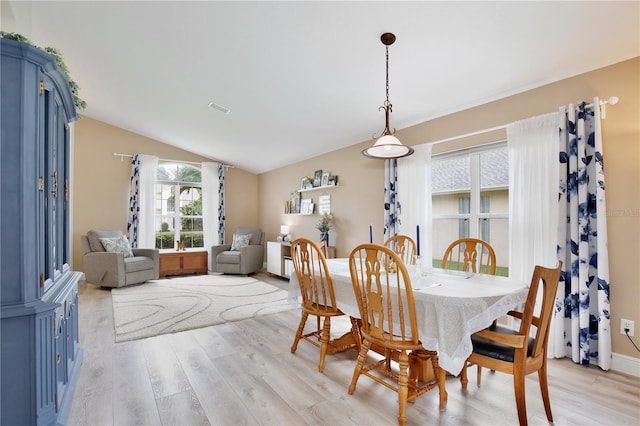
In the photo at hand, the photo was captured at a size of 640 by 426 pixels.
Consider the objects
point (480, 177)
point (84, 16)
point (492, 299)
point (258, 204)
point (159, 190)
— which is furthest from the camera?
point (258, 204)

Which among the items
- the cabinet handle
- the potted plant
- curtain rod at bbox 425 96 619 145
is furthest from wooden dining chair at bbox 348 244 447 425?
the potted plant

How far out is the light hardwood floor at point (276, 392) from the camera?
176 centimetres

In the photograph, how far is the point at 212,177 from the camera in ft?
23.0

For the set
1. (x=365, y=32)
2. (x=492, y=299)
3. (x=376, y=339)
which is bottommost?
(x=376, y=339)

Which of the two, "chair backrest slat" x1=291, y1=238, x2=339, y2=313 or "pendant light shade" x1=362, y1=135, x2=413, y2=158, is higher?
"pendant light shade" x1=362, y1=135, x2=413, y2=158

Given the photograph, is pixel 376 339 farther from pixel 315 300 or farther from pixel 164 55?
pixel 164 55

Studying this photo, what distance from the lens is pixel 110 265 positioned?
492 cm

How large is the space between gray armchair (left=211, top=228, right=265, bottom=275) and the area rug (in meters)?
0.44

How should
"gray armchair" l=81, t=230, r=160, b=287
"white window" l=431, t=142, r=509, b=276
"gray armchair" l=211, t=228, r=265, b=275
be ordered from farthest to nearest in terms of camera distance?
"gray armchair" l=211, t=228, r=265, b=275 → "gray armchair" l=81, t=230, r=160, b=287 → "white window" l=431, t=142, r=509, b=276

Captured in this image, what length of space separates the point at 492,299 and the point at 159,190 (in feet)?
22.5

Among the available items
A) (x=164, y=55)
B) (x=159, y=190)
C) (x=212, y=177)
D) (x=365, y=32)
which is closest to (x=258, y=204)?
(x=212, y=177)

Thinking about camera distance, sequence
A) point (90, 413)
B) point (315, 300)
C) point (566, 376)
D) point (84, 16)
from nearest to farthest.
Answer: point (90, 413) → point (566, 376) → point (315, 300) → point (84, 16)

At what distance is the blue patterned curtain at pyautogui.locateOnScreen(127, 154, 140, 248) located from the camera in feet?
19.9

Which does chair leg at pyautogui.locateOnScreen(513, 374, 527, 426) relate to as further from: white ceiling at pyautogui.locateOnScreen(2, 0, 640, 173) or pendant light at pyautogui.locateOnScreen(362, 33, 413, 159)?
white ceiling at pyautogui.locateOnScreen(2, 0, 640, 173)
